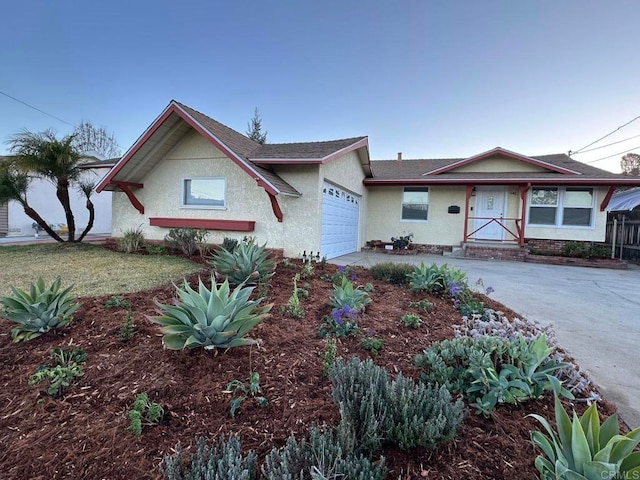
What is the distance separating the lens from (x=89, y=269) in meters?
6.58

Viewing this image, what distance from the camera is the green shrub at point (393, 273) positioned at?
590cm

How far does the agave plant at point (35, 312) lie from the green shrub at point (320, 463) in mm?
2883

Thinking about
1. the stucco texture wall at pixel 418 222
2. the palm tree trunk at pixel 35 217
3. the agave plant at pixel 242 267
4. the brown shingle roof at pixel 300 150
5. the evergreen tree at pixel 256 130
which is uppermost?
the evergreen tree at pixel 256 130

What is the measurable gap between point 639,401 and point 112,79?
21268mm

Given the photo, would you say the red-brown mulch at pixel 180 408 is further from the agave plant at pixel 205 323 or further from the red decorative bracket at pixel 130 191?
the red decorative bracket at pixel 130 191

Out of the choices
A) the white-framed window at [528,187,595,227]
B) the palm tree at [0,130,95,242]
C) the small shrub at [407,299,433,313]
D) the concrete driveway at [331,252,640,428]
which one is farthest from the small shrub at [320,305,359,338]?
the white-framed window at [528,187,595,227]

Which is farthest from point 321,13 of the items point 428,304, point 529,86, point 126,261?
point 428,304

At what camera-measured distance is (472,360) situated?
240 cm

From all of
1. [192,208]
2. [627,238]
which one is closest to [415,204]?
[627,238]

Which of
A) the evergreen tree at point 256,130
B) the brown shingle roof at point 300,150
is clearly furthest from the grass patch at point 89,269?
the evergreen tree at point 256,130

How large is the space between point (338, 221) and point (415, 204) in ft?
18.1

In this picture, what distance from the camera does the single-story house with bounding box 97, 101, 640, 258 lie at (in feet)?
29.5

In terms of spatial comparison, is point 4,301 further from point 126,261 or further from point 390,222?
point 390,222

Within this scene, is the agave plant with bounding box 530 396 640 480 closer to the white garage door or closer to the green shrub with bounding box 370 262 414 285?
the green shrub with bounding box 370 262 414 285
